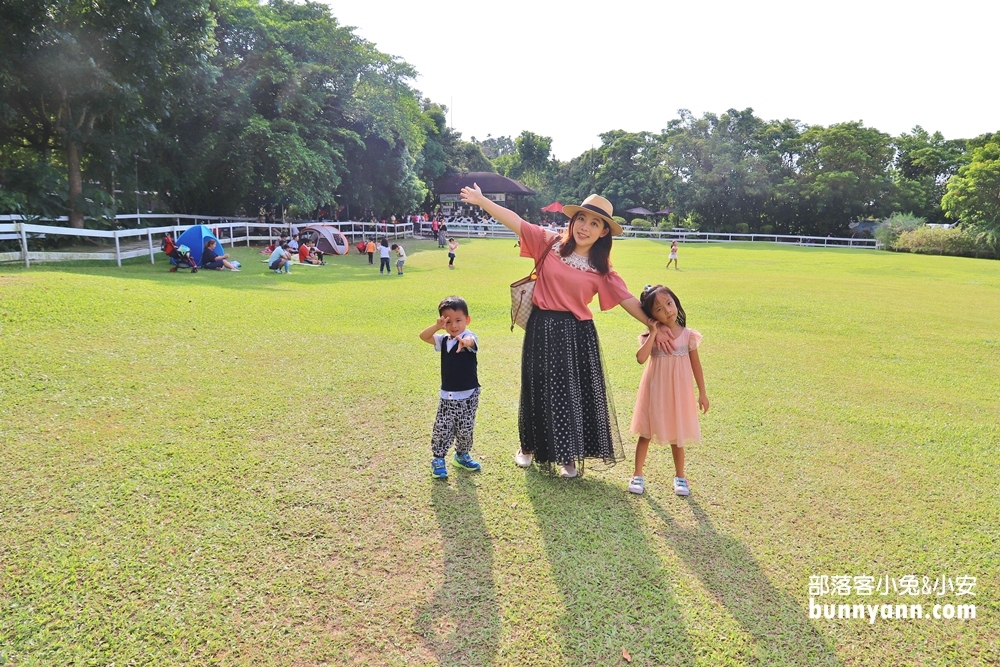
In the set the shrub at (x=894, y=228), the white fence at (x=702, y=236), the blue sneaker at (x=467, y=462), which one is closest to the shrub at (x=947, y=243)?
the shrub at (x=894, y=228)

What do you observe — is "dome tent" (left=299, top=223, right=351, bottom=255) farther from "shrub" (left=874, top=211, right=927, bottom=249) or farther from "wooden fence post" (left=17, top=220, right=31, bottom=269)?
"shrub" (left=874, top=211, right=927, bottom=249)

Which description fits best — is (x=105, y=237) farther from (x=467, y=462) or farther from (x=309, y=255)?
(x=467, y=462)

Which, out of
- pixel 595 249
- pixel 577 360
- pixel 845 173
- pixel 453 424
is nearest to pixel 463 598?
pixel 453 424

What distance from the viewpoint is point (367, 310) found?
32.0 ft

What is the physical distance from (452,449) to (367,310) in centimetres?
584

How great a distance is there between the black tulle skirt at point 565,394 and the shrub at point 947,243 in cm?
3856

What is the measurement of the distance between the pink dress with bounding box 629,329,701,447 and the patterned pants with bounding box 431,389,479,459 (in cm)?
119

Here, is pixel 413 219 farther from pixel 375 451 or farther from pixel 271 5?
pixel 375 451

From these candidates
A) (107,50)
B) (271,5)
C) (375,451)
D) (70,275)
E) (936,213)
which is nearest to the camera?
(375,451)

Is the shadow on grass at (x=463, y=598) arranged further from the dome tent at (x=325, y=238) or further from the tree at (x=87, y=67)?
the dome tent at (x=325, y=238)

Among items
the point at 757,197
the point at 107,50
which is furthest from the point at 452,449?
the point at 757,197

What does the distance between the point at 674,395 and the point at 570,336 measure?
0.77m

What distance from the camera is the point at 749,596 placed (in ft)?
9.19

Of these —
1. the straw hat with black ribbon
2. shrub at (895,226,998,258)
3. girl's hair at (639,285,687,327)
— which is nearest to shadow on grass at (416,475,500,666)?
girl's hair at (639,285,687,327)
